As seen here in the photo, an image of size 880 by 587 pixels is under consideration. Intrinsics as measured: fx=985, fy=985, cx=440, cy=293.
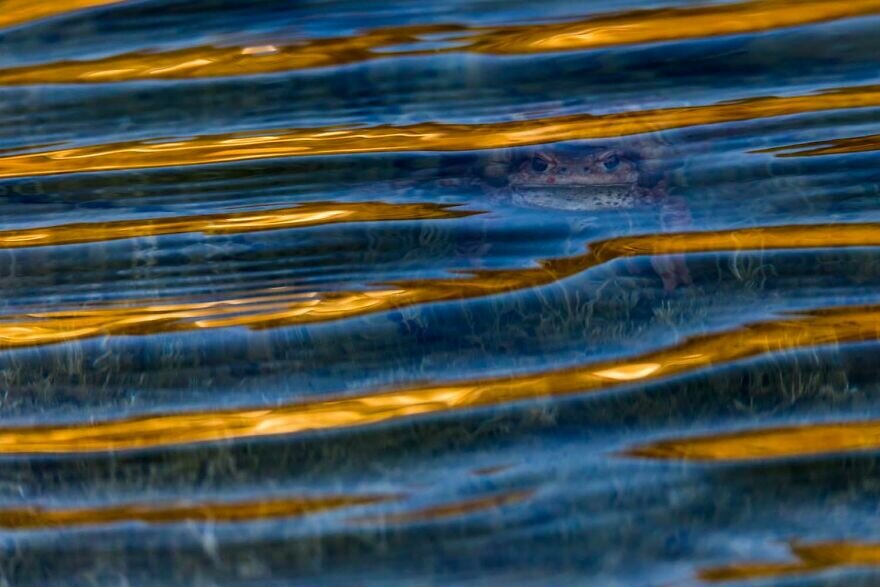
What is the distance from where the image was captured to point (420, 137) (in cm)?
308

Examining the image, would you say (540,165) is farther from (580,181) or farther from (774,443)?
(774,443)

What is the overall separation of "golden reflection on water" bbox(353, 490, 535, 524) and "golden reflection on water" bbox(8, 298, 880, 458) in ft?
0.78

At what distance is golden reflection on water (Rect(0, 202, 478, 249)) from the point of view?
2801 millimetres

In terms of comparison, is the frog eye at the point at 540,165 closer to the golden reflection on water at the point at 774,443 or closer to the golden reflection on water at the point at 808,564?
the golden reflection on water at the point at 774,443

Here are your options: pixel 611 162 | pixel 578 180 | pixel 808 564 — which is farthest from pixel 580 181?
pixel 808 564

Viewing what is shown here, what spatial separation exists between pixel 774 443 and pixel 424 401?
0.78 metres

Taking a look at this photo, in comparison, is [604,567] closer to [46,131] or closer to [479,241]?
[479,241]

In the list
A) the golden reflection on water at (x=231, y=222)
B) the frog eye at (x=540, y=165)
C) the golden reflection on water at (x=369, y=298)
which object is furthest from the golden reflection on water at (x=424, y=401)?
the frog eye at (x=540, y=165)

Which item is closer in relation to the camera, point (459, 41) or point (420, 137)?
Result: point (420, 137)

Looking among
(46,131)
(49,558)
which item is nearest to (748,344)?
(49,558)

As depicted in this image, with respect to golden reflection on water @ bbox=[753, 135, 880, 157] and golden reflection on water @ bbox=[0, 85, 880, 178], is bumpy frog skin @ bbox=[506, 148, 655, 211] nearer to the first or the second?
golden reflection on water @ bbox=[0, 85, 880, 178]

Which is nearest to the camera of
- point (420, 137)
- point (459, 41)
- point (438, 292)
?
point (438, 292)

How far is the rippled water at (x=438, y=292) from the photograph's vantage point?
2059 mm

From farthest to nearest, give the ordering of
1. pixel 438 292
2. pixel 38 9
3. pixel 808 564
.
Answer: pixel 38 9, pixel 438 292, pixel 808 564
